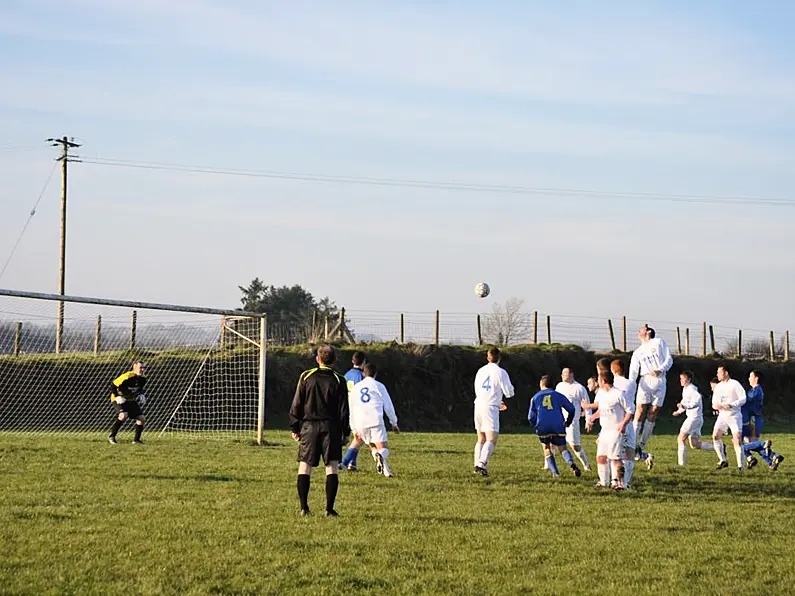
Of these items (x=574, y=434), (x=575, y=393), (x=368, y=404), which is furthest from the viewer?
(x=575, y=393)

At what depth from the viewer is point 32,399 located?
3338 cm

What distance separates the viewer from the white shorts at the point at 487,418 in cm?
1678

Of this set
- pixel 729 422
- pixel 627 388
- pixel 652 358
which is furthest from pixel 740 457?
pixel 627 388

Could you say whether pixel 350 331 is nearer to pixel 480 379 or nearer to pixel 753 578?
pixel 480 379

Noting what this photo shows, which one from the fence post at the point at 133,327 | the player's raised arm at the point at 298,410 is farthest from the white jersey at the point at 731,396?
the fence post at the point at 133,327

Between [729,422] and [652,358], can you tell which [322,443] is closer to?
[652,358]

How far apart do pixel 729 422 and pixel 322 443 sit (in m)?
11.1

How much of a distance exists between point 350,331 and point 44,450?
80.6 ft

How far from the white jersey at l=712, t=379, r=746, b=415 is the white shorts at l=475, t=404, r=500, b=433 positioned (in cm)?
563

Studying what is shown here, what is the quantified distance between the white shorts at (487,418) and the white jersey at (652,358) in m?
3.29

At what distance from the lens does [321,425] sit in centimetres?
1182

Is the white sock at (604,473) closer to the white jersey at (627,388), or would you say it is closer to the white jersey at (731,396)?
the white jersey at (627,388)

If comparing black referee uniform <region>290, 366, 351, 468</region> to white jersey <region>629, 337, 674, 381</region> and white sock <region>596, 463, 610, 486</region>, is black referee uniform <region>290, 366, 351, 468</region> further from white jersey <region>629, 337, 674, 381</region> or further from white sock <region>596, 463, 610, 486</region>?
white jersey <region>629, 337, 674, 381</region>

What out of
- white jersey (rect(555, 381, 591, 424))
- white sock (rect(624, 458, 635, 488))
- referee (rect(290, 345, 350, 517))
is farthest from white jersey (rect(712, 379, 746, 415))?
referee (rect(290, 345, 350, 517))
